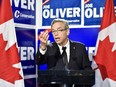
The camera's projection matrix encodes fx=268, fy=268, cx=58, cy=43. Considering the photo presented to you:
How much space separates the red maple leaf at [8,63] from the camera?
8.00 ft

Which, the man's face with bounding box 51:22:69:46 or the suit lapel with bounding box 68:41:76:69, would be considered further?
the suit lapel with bounding box 68:41:76:69

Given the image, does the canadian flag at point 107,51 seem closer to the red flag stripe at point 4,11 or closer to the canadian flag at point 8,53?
the canadian flag at point 8,53

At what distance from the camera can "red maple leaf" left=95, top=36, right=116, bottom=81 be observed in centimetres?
276

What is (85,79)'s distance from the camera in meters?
1.71

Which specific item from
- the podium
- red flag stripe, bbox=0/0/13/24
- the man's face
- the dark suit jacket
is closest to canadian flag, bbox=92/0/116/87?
the dark suit jacket

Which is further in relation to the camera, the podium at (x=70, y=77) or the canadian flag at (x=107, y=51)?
the canadian flag at (x=107, y=51)

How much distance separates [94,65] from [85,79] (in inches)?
46.4

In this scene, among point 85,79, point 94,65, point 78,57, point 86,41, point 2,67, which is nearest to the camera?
point 85,79

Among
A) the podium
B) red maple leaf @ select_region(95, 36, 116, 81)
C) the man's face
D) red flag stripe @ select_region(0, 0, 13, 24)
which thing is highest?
red flag stripe @ select_region(0, 0, 13, 24)

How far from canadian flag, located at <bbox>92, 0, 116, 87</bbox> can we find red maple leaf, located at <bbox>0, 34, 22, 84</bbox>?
2.81ft

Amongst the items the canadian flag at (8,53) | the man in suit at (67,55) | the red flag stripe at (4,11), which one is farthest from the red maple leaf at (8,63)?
the man in suit at (67,55)

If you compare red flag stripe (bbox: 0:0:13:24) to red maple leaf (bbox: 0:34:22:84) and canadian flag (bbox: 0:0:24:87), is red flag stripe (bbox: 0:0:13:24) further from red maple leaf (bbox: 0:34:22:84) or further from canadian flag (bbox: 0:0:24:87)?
red maple leaf (bbox: 0:34:22:84)

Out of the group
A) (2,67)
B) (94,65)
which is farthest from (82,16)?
(2,67)

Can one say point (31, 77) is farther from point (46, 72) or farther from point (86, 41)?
point (46, 72)
